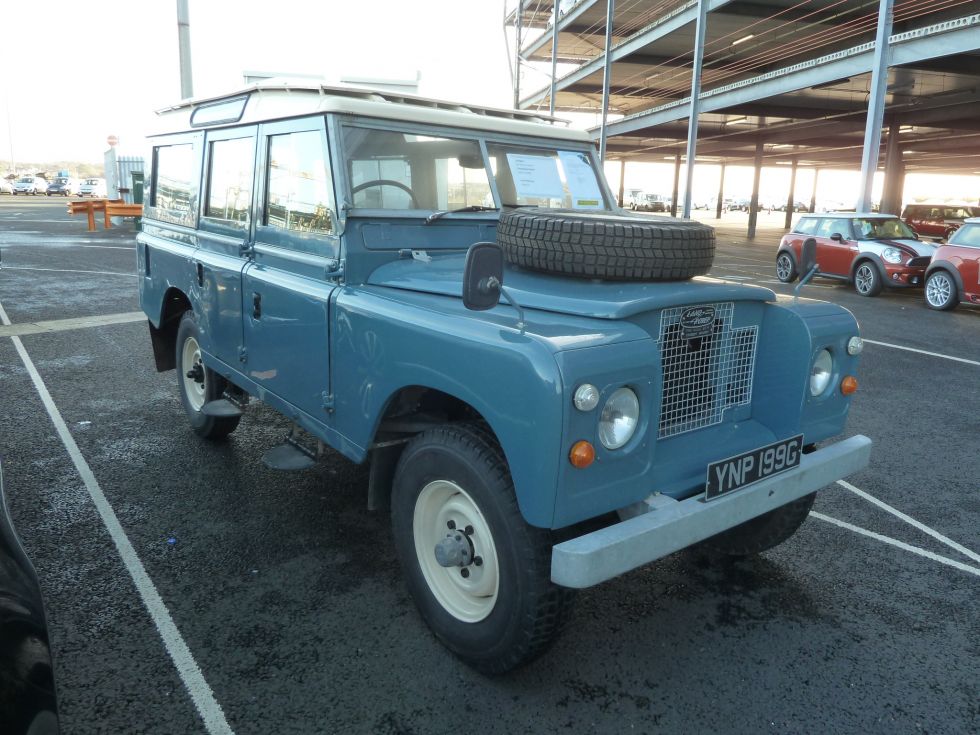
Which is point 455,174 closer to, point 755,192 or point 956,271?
point 956,271

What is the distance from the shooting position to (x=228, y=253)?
14.3 ft

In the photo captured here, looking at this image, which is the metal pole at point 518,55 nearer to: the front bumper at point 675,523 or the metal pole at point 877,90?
the metal pole at point 877,90

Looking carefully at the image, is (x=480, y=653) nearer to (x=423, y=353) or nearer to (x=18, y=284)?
(x=423, y=353)

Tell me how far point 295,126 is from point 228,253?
1040 millimetres

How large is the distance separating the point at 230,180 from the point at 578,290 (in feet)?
8.60

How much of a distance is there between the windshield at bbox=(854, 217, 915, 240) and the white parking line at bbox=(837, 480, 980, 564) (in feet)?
36.8

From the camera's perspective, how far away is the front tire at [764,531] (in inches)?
134

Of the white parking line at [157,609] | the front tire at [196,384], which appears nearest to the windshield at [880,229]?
the front tire at [196,384]

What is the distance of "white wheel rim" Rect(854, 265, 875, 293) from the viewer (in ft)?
45.0

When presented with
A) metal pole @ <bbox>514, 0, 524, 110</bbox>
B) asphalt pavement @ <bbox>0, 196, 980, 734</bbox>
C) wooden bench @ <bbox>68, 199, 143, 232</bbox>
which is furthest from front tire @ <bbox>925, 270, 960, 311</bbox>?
metal pole @ <bbox>514, 0, 524, 110</bbox>

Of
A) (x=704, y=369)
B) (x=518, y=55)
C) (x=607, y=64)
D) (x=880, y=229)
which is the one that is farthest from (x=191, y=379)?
(x=518, y=55)

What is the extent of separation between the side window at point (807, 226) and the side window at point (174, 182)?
44.5 ft

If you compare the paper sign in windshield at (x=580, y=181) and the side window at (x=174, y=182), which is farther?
the side window at (x=174, y=182)

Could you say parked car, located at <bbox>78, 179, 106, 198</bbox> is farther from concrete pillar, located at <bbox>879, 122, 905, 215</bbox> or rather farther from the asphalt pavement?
the asphalt pavement
